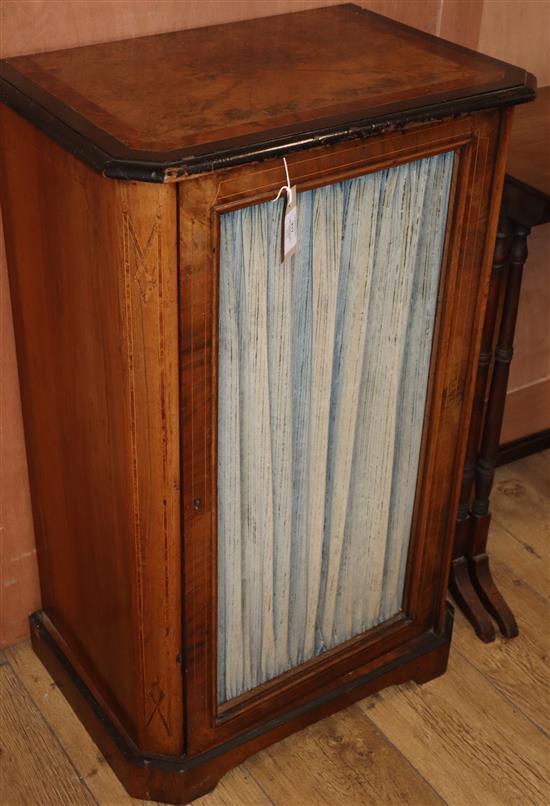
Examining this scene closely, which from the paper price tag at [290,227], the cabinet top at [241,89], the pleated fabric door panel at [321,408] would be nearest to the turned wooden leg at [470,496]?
the pleated fabric door panel at [321,408]

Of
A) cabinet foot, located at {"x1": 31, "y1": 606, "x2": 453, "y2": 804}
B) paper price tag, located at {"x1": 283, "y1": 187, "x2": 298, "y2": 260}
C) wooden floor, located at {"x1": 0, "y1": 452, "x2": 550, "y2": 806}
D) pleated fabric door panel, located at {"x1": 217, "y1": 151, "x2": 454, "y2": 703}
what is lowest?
wooden floor, located at {"x1": 0, "y1": 452, "x2": 550, "y2": 806}

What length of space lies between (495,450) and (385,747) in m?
0.75

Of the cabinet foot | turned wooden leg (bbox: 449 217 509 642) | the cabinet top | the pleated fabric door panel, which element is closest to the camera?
the cabinet top

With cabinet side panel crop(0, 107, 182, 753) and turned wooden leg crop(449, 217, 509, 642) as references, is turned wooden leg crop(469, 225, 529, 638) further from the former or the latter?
cabinet side panel crop(0, 107, 182, 753)

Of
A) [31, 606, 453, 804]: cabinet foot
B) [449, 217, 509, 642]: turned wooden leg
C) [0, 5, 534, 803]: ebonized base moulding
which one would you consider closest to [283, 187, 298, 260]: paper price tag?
[0, 5, 534, 803]: ebonized base moulding

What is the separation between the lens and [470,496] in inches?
107

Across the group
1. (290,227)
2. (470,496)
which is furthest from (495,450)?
(290,227)

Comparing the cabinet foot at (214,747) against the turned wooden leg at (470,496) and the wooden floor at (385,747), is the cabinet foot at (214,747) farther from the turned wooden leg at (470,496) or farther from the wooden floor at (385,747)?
the turned wooden leg at (470,496)

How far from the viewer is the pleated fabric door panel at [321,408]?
1.83m

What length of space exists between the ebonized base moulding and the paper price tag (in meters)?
0.02

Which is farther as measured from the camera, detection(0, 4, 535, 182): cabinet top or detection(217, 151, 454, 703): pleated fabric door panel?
detection(217, 151, 454, 703): pleated fabric door panel

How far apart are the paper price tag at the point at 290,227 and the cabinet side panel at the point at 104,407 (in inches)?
8.2

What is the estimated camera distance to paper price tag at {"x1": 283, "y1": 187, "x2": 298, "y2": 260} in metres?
1.72

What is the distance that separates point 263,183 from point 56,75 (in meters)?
0.44
